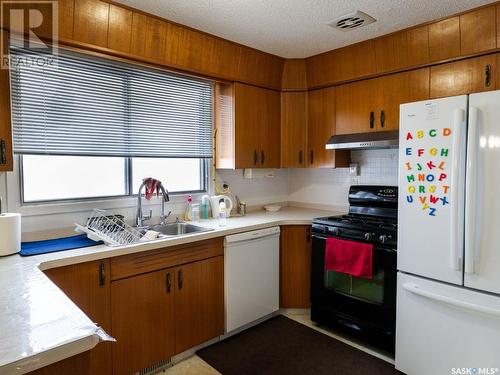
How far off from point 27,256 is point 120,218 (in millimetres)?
751

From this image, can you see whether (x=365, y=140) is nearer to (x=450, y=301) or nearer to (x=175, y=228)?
(x=450, y=301)

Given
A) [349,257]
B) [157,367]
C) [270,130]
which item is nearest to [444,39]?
[270,130]

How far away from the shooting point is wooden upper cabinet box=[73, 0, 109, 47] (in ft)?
6.70

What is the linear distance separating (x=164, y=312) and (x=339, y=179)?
83.8 inches

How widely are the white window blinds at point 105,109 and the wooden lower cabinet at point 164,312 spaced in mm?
1010

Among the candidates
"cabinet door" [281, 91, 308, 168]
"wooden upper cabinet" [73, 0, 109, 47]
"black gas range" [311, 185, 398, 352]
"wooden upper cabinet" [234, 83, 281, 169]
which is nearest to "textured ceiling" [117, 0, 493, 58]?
"wooden upper cabinet" [73, 0, 109, 47]

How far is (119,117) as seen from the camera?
252cm

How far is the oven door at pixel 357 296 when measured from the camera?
235cm

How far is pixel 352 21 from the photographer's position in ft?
8.04

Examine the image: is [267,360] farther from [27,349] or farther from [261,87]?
[261,87]

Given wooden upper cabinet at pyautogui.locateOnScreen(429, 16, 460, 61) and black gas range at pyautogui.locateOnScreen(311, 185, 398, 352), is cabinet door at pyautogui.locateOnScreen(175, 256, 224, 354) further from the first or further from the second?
wooden upper cabinet at pyautogui.locateOnScreen(429, 16, 460, 61)

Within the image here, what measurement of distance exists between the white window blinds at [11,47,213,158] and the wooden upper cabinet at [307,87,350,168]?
103 centimetres

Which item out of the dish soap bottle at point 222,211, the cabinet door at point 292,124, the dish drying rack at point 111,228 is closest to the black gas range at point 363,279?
the cabinet door at point 292,124

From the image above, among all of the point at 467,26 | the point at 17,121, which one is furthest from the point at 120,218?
the point at 467,26
